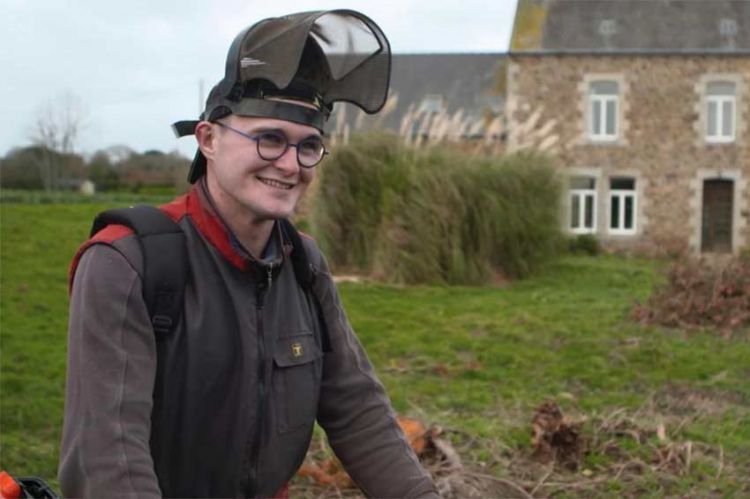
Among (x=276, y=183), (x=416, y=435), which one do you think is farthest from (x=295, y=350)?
(x=416, y=435)

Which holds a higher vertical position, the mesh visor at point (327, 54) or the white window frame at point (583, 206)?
the mesh visor at point (327, 54)

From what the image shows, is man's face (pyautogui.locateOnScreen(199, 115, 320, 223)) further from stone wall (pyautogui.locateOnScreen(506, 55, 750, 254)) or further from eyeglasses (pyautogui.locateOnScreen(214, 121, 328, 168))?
stone wall (pyautogui.locateOnScreen(506, 55, 750, 254))

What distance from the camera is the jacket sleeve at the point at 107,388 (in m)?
1.90

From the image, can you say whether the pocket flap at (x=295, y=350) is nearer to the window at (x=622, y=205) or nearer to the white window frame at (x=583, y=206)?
the white window frame at (x=583, y=206)

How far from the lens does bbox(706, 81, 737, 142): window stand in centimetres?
2605

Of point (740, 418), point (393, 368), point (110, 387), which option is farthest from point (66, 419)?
point (393, 368)

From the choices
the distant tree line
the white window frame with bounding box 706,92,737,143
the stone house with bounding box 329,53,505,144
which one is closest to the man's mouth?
the white window frame with bounding box 706,92,737,143

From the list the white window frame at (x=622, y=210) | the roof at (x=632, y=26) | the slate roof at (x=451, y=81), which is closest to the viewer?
the roof at (x=632, y=26)

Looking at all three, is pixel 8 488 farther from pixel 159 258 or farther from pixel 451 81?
pixel 451 81

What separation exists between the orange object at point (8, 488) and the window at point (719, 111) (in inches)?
1019

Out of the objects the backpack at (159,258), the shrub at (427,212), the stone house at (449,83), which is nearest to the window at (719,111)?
the stone house at (449,83)

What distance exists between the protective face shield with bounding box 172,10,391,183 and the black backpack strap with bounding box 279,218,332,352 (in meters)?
0.23

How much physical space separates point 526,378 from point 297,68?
20.3 feet

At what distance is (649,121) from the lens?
85.6 ft
